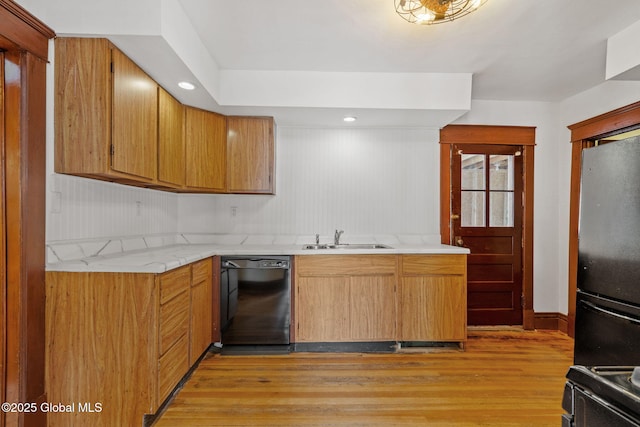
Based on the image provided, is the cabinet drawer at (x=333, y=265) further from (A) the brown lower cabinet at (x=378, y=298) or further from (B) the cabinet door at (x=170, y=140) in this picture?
(B) the cabinet door at (x=170, y=140)

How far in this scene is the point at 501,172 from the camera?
348cm

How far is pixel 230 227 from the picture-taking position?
3.39 meters

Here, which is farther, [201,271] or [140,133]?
[201,271]

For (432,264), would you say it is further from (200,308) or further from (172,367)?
(172,367)

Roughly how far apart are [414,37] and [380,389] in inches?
96.6

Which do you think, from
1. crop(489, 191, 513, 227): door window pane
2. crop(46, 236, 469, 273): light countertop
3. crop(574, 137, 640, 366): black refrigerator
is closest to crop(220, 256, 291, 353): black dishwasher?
crop(46, 236, 469, 273): light countertop

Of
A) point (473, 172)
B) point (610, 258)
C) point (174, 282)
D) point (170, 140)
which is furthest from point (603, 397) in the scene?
point (473, 172)

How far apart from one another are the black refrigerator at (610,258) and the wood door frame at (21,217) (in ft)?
9.82

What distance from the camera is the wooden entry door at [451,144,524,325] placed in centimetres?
345

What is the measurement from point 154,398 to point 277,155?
2.34m

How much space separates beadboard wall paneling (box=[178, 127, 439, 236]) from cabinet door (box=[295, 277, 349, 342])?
73cm

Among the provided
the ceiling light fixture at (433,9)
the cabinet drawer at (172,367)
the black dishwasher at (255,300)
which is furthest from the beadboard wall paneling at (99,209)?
the ceiling light fixture at (433,9)

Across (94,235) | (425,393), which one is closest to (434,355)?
(425,393)

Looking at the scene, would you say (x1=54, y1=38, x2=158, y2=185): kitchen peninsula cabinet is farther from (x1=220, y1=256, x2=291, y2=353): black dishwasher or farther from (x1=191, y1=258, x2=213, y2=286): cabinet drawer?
(x1=220, y1=256, x2=291, y2=353): black dishwasher
